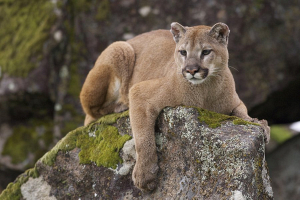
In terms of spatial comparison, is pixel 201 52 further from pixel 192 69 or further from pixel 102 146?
pixel 102 146

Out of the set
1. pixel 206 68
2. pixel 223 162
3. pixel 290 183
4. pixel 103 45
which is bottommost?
pixel 290 183

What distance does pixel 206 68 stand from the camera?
6.07 m

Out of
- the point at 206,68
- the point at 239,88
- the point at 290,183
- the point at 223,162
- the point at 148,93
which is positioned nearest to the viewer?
the point at 223,162

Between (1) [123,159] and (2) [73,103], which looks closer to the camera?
(1) [123,159]

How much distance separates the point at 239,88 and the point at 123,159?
16.7ft

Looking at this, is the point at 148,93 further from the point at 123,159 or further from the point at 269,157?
the point at 269,157

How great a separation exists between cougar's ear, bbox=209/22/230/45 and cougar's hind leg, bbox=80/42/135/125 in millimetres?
2080

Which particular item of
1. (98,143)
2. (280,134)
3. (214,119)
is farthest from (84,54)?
(280,134)

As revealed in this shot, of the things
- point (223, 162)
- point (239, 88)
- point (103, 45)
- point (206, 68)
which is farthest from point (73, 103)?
point (223, 162)

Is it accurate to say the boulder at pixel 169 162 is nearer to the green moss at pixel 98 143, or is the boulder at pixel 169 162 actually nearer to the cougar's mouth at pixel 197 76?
the green moss at pixel 98 143

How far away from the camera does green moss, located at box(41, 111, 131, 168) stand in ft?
21.3

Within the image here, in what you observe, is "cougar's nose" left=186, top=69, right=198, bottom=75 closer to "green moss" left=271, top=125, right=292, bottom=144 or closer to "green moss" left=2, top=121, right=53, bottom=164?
"green moss" left=2, top=121, right=53, bottom=164

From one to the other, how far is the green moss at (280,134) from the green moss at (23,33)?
722cm

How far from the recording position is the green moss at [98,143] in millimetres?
6488
